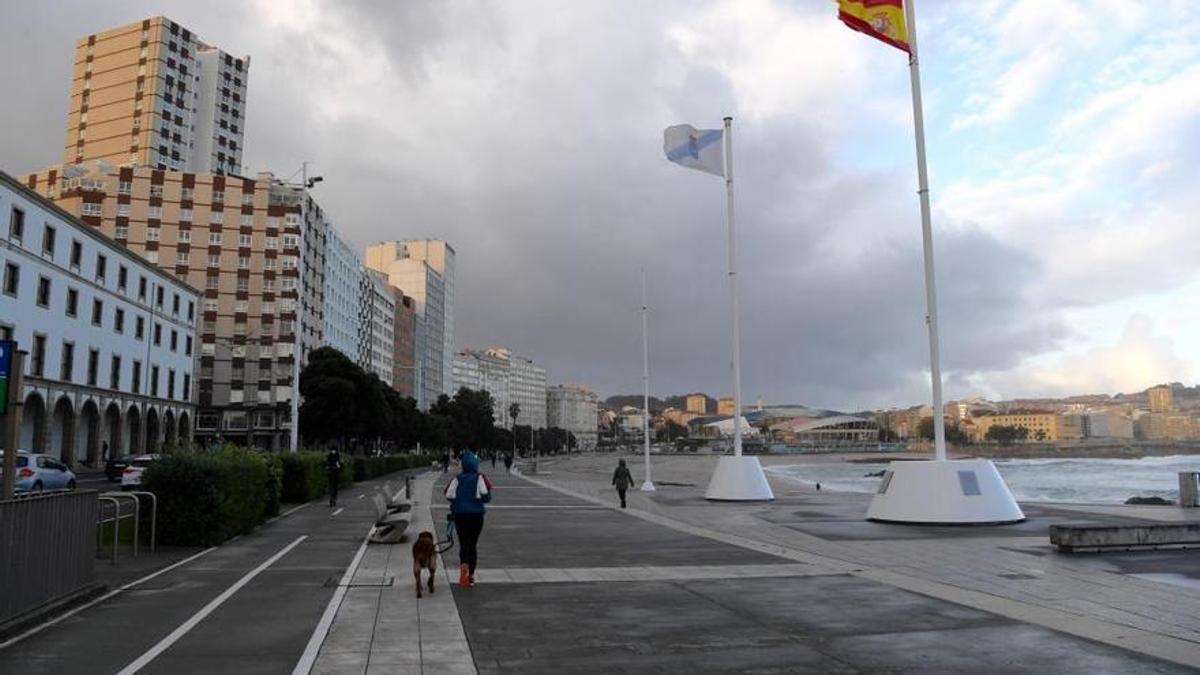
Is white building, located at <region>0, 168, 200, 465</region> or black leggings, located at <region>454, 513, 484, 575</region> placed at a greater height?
white building, located at <region>0, 168, 200, 465</region>

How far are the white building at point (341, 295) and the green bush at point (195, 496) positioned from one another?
9331 cm

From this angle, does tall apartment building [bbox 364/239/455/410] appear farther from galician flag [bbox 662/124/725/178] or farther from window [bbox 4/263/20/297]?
galician flag [bbox 662/124/725/178]

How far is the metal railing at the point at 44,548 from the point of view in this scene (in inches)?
277

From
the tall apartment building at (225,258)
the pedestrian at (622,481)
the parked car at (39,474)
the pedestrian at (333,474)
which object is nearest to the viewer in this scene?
the pedestrian at (622,481)

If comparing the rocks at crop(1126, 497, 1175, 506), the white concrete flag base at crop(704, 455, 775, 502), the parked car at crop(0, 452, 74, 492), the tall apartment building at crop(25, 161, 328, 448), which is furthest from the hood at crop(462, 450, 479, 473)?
the tall apartment building at crop(25, 161, 328, 448)

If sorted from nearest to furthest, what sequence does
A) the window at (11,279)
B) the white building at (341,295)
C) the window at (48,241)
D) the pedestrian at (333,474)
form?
the pedestrian at (333,474) < the window at (11,279) < the window at (48,241) < the white building at (341,295)

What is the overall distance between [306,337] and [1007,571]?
96.7 m

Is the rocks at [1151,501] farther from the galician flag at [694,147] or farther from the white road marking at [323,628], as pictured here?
the white road marking at [323,628]

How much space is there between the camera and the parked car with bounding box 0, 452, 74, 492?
23594 millimetres

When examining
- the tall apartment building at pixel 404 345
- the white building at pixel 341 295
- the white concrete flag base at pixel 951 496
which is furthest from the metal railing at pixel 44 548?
the tall apartment building at pixel 404 345

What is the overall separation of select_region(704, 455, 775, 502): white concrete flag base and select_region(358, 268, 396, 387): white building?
107499 millimetres

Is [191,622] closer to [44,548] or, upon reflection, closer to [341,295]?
[44,548]

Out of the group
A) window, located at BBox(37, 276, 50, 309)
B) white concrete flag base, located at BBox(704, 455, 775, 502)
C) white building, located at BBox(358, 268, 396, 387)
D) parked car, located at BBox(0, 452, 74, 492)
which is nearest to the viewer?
parked car, located at BBox(0, 452, 74, 492)

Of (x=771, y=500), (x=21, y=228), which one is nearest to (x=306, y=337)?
(x=21, y=228)
